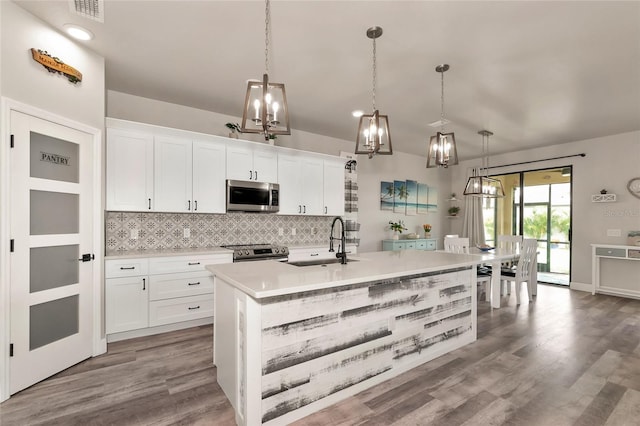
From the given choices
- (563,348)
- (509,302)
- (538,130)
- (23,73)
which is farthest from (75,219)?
(538,130)

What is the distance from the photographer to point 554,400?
213 cm

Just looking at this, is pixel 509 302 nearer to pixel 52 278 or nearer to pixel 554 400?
pixel 554 400

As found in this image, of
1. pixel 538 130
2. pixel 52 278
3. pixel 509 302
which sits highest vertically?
pixel 538 130

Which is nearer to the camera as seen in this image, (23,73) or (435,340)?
(23,73)

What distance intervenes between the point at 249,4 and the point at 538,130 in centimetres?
509

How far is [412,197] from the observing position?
7.05 m

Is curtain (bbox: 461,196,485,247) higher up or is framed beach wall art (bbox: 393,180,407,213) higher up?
framed beach wall art (bbox: 393,180,407,213)

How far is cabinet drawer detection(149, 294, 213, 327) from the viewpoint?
3.25 meters

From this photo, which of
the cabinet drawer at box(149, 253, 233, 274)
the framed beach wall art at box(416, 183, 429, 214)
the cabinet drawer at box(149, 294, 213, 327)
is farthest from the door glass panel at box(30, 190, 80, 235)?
the framed beach wall art at box(416, 183, 429, 214)

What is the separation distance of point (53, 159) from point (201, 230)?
6.11 feet

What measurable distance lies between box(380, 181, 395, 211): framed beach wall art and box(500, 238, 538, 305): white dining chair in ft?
8.06

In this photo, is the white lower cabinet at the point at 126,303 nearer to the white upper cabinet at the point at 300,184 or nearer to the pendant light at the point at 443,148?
the white upper cabinet at the point at 300,184

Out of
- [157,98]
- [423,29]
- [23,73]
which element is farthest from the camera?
[157,98]

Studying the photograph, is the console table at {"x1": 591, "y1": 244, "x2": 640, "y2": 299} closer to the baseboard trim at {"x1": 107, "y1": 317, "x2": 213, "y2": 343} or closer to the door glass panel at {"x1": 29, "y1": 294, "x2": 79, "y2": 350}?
the baseboard trim at {"x1": 107, "y1": 317, "x2": 213, "y2": 343}
